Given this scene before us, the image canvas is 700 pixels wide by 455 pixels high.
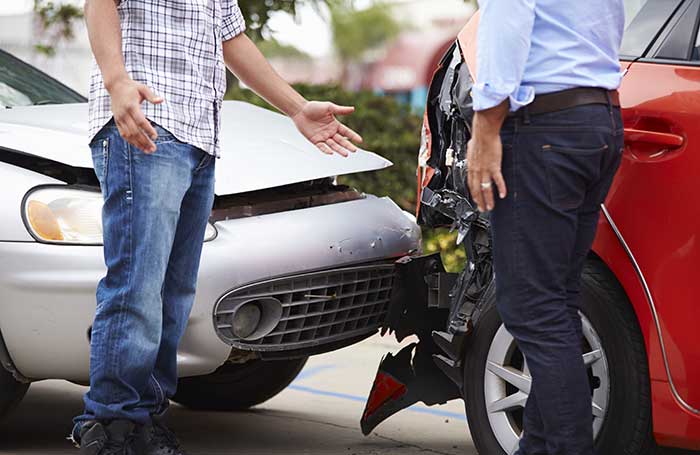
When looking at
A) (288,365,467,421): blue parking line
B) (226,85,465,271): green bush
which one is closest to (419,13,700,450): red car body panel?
(288,365,467,421): blue parking line

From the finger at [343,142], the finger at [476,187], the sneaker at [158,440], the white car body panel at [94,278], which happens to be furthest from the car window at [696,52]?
the sneaker at [158,440]

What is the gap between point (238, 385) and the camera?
4.82m

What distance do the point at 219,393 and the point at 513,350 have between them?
5.66 feet

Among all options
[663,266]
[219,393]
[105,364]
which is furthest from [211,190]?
[219,393]

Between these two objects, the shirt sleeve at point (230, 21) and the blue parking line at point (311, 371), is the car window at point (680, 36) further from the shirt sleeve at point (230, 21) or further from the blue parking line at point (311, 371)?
the blue parking line at point (311, 371)

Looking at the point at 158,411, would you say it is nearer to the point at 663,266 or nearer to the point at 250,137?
the point at 250,137

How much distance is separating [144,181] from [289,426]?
67.9 inches

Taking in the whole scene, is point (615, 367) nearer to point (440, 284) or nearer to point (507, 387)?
point (507, 387)

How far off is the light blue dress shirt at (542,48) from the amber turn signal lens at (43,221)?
1498 mm

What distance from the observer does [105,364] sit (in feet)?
10.9

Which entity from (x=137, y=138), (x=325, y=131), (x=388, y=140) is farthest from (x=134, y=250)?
(x=388, y=140)

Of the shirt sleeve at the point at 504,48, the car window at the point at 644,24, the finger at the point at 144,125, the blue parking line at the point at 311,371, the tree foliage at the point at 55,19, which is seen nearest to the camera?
the shirt sleeve at the point at 504,48

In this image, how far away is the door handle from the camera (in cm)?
316

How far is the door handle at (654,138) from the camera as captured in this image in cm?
316
